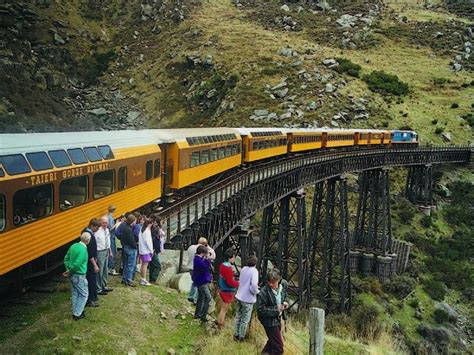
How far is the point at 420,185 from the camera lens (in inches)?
1736

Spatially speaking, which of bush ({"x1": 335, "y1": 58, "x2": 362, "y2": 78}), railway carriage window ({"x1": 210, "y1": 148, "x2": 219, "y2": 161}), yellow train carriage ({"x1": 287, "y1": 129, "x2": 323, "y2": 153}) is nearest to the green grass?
railway carriage window ({"x1": 210, "y1": 148, "x2": 219, "y2": 161})

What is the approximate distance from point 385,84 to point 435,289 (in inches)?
1285

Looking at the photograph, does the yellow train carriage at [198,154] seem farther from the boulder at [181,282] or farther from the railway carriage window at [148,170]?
the boulder at [181,282]

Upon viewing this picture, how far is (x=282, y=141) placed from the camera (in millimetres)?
30016

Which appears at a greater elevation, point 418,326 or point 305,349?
point 305,349

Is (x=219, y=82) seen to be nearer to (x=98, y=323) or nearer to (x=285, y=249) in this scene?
(x=285, y=249)

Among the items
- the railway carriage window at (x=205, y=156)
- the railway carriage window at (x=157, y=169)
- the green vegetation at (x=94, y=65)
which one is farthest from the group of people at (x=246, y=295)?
the green vegetation at (x=94, y=65)

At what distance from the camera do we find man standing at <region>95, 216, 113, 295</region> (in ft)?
28.8

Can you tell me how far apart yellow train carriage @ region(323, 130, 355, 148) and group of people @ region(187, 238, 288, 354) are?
2658cm

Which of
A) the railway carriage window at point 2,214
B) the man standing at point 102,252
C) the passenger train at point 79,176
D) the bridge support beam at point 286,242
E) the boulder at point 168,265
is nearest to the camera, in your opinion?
the railway carriage window at point 2,214

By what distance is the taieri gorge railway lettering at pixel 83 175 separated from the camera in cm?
855

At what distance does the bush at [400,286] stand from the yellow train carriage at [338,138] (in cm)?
1041

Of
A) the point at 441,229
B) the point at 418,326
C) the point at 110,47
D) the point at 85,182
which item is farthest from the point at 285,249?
the point at 110,47

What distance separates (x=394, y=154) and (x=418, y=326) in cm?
1370
